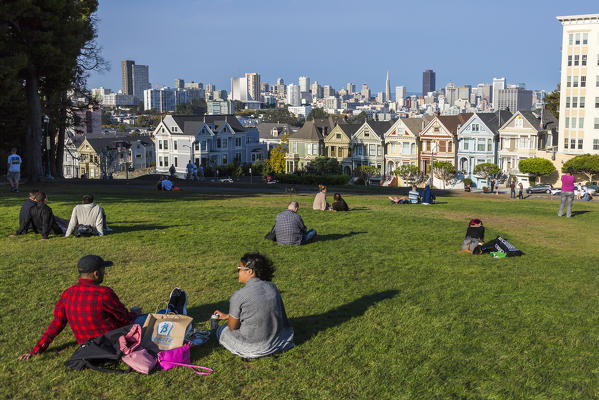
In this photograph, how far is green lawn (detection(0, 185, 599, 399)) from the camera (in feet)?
26.1

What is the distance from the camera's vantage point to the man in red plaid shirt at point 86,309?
28.1 ft

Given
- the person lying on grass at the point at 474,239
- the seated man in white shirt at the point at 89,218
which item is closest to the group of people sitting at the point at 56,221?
the seated man in white shirt at the point at 89,218

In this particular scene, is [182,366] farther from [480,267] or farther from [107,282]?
[480,267]

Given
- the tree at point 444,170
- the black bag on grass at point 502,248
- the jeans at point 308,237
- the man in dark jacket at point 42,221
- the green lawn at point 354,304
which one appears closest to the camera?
the green lawn at point 354,304

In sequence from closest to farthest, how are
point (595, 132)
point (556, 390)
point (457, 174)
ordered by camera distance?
1. point (556, 390)
2. point (595, 132)
3. point (457, 174)

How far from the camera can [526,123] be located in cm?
7881

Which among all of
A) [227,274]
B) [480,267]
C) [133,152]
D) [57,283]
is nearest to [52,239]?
[57,283]

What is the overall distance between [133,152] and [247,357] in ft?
343

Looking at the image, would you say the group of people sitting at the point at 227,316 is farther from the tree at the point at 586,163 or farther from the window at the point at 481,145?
the window at the point at 481,145

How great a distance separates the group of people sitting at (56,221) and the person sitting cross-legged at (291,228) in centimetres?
510

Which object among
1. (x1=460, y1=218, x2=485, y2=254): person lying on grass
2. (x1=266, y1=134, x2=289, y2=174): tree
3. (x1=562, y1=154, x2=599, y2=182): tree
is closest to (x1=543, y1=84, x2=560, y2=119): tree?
(x1=562, y1=154, x2=599, y2=182): tree

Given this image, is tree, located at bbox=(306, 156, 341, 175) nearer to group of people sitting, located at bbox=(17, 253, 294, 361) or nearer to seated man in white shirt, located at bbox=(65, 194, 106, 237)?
seated man in white shirt, located at bbox=(65, 194, 106, 237)

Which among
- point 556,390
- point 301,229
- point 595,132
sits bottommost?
point 556,390

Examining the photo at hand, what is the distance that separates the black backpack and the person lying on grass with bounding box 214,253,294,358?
1496 mm
